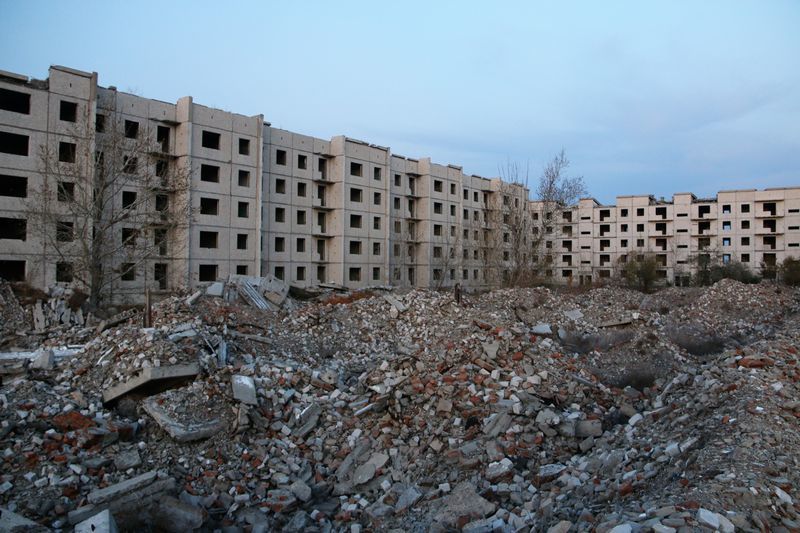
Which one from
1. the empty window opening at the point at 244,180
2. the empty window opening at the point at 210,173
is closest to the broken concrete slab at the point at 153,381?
the empty window opening at the point at 210,173

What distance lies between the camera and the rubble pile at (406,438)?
5.98 m

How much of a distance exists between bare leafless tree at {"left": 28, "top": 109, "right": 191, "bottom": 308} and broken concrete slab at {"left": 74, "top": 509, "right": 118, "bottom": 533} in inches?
620

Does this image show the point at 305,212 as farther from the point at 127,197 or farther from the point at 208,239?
the point at 127,197

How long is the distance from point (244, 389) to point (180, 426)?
4.42 ft

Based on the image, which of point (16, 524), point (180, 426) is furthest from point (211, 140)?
point (16, 524)

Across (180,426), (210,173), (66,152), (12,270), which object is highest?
(210,173)

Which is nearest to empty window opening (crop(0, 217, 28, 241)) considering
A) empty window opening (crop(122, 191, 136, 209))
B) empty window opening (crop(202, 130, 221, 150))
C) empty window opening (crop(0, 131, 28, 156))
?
empty window opening (crop(0, 131, 28, 156))

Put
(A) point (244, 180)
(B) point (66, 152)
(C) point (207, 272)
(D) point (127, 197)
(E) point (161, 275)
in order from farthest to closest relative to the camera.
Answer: (A) point (244, 180) → (C) point (207, 272) → (D) point (127, 197) → (E) point (161, 275) → (B) point (66, 152)

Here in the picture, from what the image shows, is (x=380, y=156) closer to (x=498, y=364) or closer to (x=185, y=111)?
(x=185, y=111)

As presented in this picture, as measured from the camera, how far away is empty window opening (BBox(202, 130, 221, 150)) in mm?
29594

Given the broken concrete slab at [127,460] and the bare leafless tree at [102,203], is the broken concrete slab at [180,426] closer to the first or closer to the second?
the broken concrete slab at [127,460]

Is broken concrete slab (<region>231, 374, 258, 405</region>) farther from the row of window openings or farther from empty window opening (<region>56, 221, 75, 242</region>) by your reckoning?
the row of window openings

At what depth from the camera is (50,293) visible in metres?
21.9

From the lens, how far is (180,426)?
8102mm
